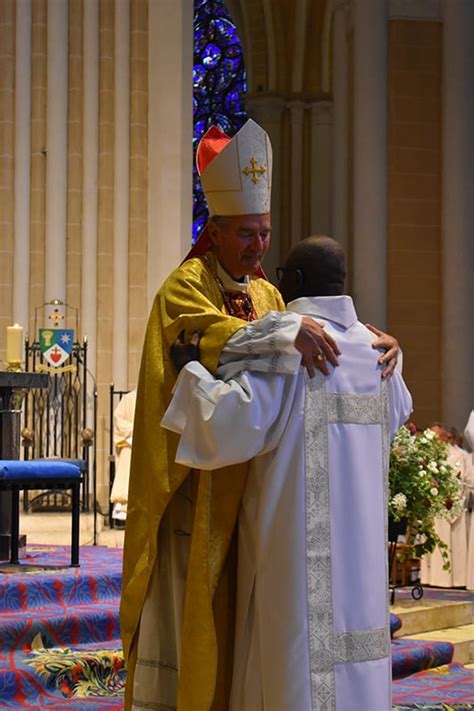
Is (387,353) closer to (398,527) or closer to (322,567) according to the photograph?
(322,567)

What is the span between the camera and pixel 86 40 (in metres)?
11.7

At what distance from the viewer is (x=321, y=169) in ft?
64.7

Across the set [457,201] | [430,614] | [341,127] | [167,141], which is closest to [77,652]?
[430,614]

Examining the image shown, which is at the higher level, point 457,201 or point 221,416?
point 457,201

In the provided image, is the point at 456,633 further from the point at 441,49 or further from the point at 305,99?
the point at 305,99

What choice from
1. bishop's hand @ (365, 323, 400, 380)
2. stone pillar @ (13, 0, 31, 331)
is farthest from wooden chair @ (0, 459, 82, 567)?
stone pillar @ (13, 0, 31, 331)

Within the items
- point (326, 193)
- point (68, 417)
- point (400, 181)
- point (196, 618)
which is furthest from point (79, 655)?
point (326, 193)

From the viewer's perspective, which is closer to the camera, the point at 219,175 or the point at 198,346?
the point at 198,346

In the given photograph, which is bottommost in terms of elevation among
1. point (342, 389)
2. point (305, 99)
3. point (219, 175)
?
point (342, 389)

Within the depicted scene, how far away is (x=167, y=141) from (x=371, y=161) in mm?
3628

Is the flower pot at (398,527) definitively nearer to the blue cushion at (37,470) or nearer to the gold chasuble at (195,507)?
the blue cushion at (37,470)

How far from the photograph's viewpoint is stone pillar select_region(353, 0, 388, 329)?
14.5 meters

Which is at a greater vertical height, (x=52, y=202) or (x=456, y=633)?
(x=52, y=202)

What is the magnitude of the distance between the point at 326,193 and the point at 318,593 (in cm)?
1659
